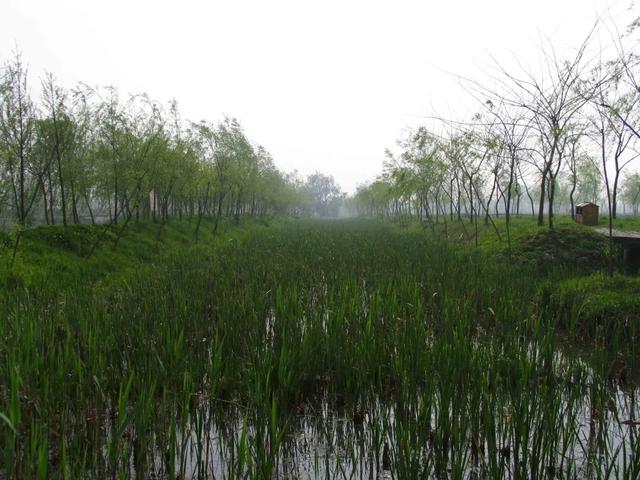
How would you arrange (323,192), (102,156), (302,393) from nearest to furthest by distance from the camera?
(302,393), (102,156), (323,192)

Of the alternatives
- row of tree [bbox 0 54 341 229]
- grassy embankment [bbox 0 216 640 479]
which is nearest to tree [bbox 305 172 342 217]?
row of tree [bbox 0 54 341 229]

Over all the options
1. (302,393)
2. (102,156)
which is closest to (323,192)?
(102,156)

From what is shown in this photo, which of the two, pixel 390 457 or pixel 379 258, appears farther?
pixel 379 258

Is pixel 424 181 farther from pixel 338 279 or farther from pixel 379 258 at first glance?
pixel 338 279

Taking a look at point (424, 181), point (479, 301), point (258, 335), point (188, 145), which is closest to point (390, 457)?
point (258, 335)

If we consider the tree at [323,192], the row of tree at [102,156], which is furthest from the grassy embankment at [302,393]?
the tree at [323,192]

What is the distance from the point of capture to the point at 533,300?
6.86 m

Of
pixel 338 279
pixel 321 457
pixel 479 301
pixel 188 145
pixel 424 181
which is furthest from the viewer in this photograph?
pixel 424 181

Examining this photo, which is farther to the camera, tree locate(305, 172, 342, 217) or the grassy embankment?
tree locate(305, 172, 342, 217)

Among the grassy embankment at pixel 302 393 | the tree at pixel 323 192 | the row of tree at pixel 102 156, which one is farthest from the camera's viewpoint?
the tree at pixel 323 192

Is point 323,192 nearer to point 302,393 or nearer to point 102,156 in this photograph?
point 102,156

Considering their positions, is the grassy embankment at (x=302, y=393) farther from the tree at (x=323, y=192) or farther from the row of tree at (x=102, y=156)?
the tree at (x=323, y=192)

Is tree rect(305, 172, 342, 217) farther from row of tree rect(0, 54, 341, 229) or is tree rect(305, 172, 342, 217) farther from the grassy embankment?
the grassy embankment

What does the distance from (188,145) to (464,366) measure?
17.6 meters
